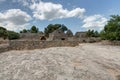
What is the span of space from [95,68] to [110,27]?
18658 millimetres

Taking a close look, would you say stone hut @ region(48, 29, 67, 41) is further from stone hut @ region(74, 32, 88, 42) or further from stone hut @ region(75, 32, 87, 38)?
stone hut @ region(75, 32, 87, 38)

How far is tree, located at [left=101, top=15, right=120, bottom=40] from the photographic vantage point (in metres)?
25.1

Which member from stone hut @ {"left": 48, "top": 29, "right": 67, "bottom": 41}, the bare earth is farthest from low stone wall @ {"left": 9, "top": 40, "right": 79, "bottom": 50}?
stone hut @ {"left": 48, "top": 29, "right": 67, "bottom": 41}

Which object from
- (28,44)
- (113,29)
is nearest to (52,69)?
(28,44)

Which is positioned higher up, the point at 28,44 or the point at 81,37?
the point at 81,37

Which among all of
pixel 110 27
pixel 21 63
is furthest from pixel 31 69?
pixel 110 27

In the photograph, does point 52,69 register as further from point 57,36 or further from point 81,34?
point 81,34

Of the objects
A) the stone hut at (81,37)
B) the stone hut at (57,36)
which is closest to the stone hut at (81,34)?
the stone hut at (81,37)

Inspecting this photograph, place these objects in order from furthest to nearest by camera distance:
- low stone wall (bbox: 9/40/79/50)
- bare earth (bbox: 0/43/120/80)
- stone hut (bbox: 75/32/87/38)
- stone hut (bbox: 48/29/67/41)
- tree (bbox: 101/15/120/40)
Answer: stone hut (bbox: 75/32/87/38) → stone hut (bbox: 48/29/67/41) → tree (bbox: 101/15/120/40) → low stone wall (bbox: 9/40/79/50) → bare earth (bbox: 0/43/120/80)

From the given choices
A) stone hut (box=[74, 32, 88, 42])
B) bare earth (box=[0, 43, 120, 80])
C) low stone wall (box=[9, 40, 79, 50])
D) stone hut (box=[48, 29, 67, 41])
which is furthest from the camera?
stone hut (box=[48, 29, 67, 41])

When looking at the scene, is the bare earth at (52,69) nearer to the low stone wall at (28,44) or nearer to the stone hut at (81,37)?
the low stone wall at (28,44)

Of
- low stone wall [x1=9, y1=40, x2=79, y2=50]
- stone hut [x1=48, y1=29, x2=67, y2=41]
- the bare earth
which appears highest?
stone hut [x1=48, y1=29, x2=67, y2=41]

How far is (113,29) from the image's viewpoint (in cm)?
2578

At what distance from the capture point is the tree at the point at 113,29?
25.1 m
